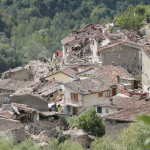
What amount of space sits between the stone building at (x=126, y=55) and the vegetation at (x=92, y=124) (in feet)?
30.3

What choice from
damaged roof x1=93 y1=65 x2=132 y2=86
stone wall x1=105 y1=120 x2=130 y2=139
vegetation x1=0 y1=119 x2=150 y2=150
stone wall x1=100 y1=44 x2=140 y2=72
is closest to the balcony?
damaged roof x1=93 y1=65 x2=132 y2=86

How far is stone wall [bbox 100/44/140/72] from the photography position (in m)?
33.5

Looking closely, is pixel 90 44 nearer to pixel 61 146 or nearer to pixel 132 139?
pixel 61 146

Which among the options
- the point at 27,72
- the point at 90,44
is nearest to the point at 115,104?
the point at 90,44

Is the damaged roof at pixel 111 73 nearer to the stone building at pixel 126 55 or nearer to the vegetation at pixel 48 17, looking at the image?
the stone building at pixel 126 55

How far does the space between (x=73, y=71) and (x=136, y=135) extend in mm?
21814

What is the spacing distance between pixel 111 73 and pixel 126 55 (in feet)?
9.66

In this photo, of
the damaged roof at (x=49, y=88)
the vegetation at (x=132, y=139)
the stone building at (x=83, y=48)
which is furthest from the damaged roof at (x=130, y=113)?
the stone building at (x=83, y=48)

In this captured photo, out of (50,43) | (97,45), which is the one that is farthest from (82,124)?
(50,43)

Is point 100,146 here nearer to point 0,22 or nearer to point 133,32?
point 133,32

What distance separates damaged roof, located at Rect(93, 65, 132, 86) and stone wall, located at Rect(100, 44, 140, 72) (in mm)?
1220

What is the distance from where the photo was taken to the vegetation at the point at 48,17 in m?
110

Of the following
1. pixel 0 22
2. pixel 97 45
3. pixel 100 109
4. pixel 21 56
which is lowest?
pixel 100 109

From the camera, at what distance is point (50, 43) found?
3735 inches
